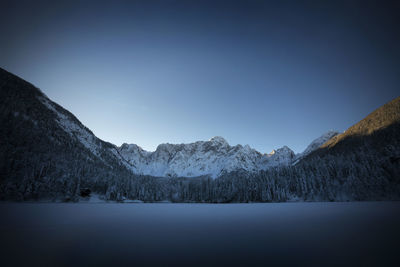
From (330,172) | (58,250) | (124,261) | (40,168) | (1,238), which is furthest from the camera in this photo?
(330,172)

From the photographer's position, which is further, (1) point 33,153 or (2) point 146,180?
(2) point 146,180

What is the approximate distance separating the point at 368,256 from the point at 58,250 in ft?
49.4

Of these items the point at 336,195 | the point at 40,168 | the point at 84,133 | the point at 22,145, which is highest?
the point at 84,133

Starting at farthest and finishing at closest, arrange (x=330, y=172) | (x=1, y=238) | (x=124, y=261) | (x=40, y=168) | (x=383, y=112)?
(x=383, y=112) < (x=330, y=172) < (x=40, y=168) < (x=1, y=238) < (x=124, y=261)

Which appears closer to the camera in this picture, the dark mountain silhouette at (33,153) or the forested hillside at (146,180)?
the dark mountain silhouette at (33,153)

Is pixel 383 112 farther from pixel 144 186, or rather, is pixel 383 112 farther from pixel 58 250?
pixel 58 250

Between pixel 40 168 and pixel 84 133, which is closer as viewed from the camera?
pixel 40 168

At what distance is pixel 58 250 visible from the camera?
9.14 meters

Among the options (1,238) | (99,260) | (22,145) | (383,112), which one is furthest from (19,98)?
(383,112)

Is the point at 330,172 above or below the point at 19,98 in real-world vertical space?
below

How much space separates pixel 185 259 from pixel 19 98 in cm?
18512

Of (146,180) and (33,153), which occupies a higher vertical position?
(33,153)

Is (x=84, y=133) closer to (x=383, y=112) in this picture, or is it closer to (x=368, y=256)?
(x=368, y=256)

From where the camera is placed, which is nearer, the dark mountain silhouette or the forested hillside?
the dark mountain silhouette
